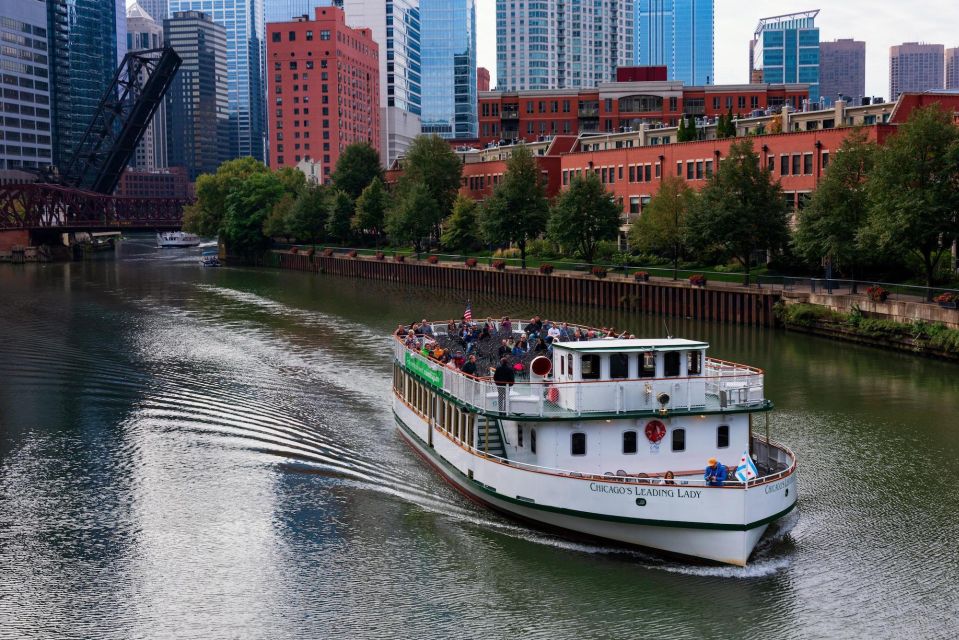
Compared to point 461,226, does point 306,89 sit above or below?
above

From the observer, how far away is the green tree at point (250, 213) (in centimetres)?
11888

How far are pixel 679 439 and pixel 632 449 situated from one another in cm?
102

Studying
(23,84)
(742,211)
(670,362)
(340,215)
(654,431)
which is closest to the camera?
(654,431)

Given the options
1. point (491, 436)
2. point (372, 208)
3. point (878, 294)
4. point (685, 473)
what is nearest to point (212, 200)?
point (372, 208)

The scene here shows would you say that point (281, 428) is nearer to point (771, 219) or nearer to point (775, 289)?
point (775, 289)

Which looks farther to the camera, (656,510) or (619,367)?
(619,367)

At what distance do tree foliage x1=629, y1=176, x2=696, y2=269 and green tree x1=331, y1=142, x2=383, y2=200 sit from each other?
174 ft

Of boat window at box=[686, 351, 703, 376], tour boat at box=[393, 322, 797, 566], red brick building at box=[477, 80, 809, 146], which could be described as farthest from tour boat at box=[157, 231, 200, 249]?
boat window at box=[686, 351, 703, 376]

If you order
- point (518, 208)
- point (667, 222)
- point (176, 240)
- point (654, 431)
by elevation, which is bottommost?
point (654, 431)

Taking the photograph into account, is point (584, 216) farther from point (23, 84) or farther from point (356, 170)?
point (23, 84)

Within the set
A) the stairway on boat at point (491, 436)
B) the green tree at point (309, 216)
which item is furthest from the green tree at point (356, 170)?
the stairway on boat at point (491, 436)

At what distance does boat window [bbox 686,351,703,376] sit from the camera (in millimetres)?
23513

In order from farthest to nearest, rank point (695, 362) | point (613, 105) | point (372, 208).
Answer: point (613, 105) < point (372, 208) < point (695, 362)

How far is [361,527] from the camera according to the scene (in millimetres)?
23906
